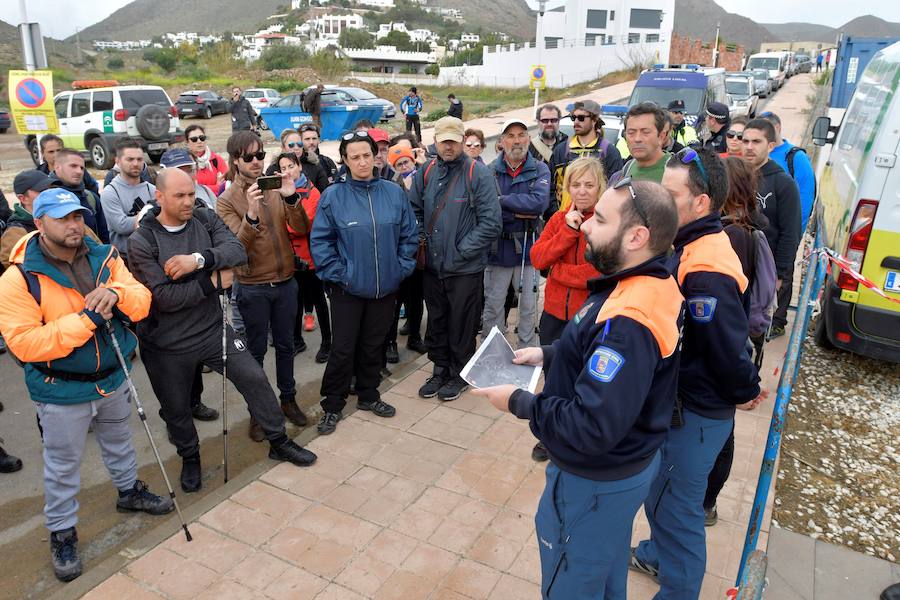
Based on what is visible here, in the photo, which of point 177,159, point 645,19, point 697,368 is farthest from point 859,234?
point 645,19

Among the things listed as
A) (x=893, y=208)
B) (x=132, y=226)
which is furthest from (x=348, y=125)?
(x=893, y=208)

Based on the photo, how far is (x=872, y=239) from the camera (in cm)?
476

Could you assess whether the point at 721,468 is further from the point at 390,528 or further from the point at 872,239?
the point at 872,239

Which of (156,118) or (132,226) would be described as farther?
(156,118)

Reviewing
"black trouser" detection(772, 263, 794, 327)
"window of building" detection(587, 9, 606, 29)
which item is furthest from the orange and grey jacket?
"window of building" detection(587, 9, 606, 29)

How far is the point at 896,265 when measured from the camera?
4.69m

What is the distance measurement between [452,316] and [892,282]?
3.40 m

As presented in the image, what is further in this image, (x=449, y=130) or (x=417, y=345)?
(x=417, y=345)

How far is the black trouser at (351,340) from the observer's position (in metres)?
4.58

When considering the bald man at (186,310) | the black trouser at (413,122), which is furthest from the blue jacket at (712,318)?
the black trouser at (413,122)

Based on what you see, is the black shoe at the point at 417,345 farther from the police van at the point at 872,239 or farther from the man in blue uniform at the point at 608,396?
Result: the man in blue uniform at the point at 608,396

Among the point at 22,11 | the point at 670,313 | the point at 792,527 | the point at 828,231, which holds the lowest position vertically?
the point at 792,527

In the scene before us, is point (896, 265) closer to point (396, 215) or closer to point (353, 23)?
point (396, 215)

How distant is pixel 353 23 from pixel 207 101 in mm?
144010
